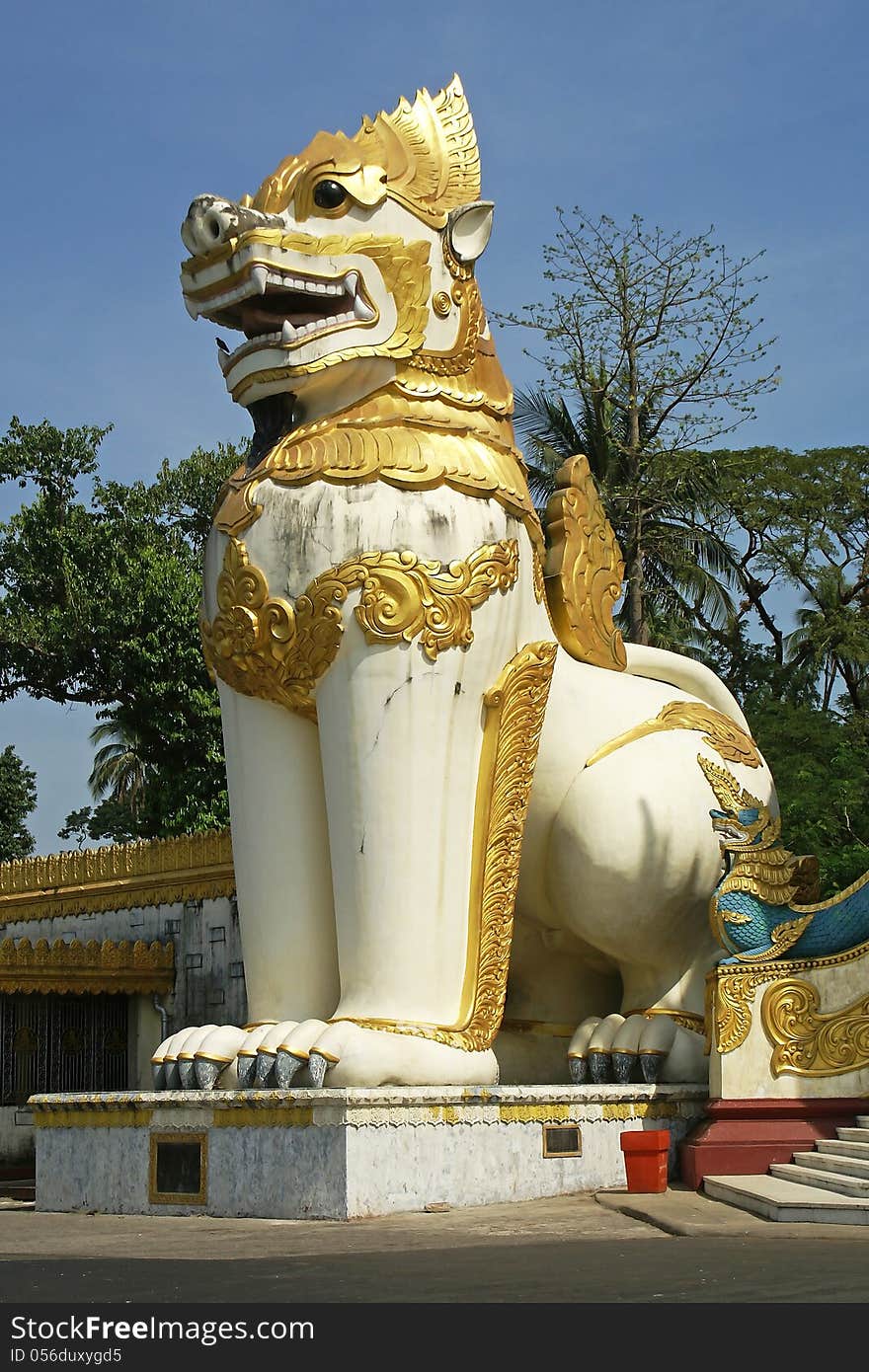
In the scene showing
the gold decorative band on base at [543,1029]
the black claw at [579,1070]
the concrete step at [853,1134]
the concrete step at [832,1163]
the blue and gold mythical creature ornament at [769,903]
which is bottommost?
the concrete step at [832,1163]

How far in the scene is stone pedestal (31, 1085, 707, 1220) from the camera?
22.4 feet

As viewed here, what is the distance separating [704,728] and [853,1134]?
7.90ft

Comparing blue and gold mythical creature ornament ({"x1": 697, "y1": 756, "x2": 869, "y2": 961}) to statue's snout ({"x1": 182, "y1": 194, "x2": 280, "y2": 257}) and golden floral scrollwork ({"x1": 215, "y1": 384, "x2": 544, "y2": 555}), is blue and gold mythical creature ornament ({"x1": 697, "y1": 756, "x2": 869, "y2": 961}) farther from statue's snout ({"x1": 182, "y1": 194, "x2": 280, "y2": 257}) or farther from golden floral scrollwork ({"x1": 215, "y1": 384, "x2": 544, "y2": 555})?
statue's snout ({"x1": 182, "y1": 194, "x2": 280, "y2": 257})

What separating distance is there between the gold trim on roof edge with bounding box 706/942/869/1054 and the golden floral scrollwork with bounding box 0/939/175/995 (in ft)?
18.9

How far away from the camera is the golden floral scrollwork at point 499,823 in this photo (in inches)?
305

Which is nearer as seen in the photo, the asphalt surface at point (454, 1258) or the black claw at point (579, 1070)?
the asphalt surface at point (454, 1258)

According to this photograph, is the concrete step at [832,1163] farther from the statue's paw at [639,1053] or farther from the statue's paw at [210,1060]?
the statue's paw at [210,1060]

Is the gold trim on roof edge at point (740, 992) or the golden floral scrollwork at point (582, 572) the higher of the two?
the golden floral scrollwork at point (582, 572)

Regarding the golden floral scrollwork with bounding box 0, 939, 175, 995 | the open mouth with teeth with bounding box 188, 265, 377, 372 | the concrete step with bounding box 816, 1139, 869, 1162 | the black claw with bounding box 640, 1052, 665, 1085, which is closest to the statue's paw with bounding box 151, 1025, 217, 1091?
the black claw with bounding box 640, 1052, 665, 1085

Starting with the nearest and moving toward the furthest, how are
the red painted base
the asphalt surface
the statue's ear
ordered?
the asphalt surface → the red painted base → the statue's ear

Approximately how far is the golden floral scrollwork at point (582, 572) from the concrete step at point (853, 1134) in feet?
9.32

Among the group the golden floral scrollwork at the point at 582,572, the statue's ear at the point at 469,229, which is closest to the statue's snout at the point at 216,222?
the statue's ear at the point at 469,229

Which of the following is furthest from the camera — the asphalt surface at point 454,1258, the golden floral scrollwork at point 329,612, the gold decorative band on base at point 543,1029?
the gold decorative band on base at point 543,1029

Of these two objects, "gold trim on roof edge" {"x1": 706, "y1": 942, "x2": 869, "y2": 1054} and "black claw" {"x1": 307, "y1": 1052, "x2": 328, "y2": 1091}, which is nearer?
"black claw" {"x1": 307, "y1": 1052, "x2": 328, "y2": 1091}
